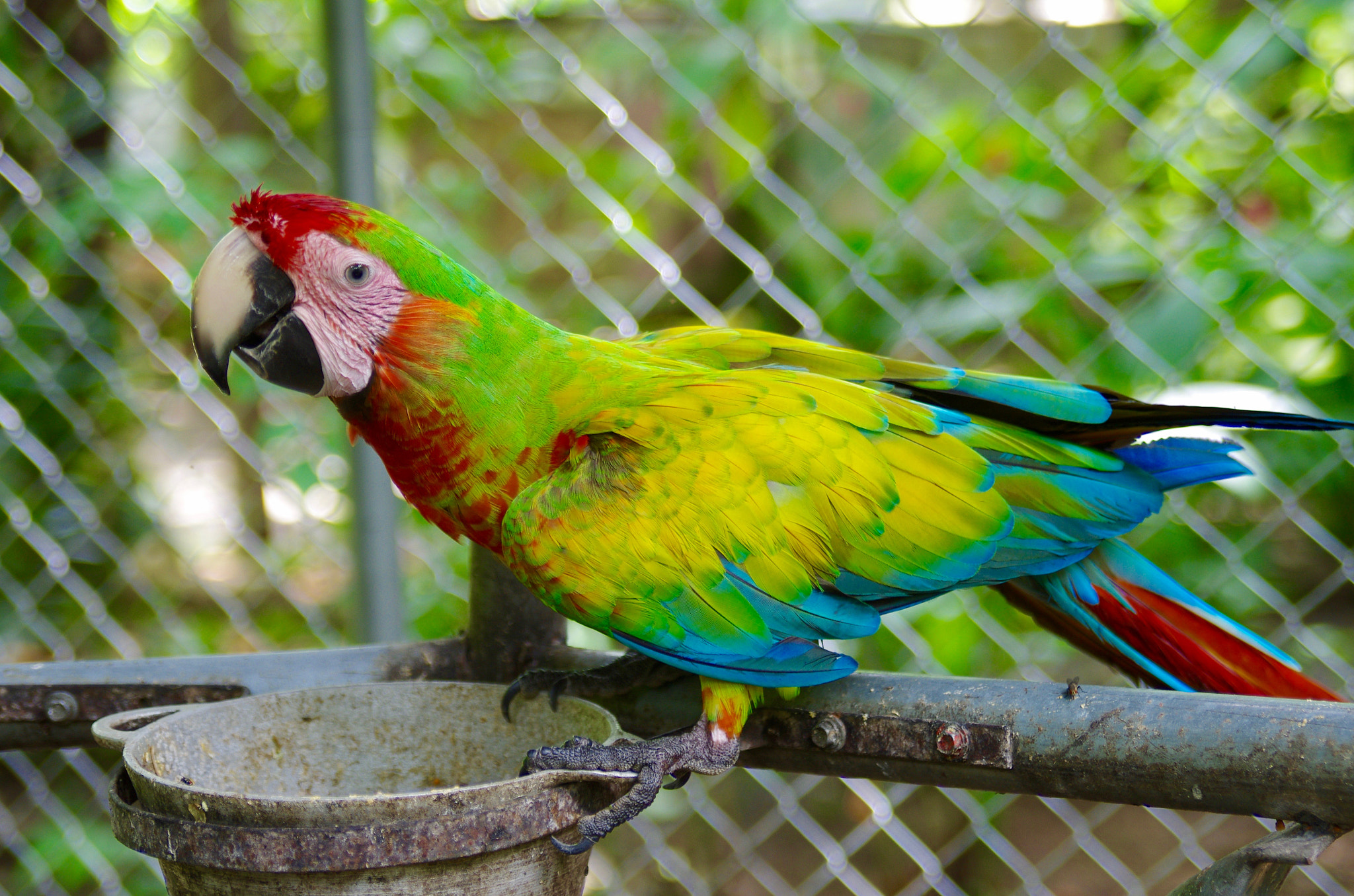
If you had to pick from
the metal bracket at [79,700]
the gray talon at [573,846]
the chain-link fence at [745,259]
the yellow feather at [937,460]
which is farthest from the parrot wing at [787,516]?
the chain-link fence at [745,259]

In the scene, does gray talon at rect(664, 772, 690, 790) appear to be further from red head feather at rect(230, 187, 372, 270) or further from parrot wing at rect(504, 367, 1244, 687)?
red head feather at rect(230, 187, 372, 270)

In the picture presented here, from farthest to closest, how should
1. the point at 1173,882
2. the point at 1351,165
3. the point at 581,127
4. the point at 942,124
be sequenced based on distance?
the point at 581,127 < the point at 1173,882 < the point at 942,124 < the point at 1351,165

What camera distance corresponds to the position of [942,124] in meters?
1.36

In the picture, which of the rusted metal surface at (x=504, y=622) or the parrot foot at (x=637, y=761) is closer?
the parrot foot at (x=637, y=761)

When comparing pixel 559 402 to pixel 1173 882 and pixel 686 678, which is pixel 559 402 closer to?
pixel 686 678

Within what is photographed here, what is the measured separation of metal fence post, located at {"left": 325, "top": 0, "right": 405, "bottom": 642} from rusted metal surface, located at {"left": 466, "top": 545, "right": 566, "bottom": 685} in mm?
279

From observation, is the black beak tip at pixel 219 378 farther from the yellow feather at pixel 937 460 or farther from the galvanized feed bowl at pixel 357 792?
the yellow feather at pixel 937 460

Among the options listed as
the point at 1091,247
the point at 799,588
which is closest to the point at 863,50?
the point at 1091,247

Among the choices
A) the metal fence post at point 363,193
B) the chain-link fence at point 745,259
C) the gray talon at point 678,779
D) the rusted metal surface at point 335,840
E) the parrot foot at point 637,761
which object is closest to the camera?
the rusted metal surface at point 335,840

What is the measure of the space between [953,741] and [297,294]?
1.84 feet

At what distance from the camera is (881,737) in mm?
625

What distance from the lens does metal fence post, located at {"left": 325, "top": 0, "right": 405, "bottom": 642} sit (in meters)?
1.02

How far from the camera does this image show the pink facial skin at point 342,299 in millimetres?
725

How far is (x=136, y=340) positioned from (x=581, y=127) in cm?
90
